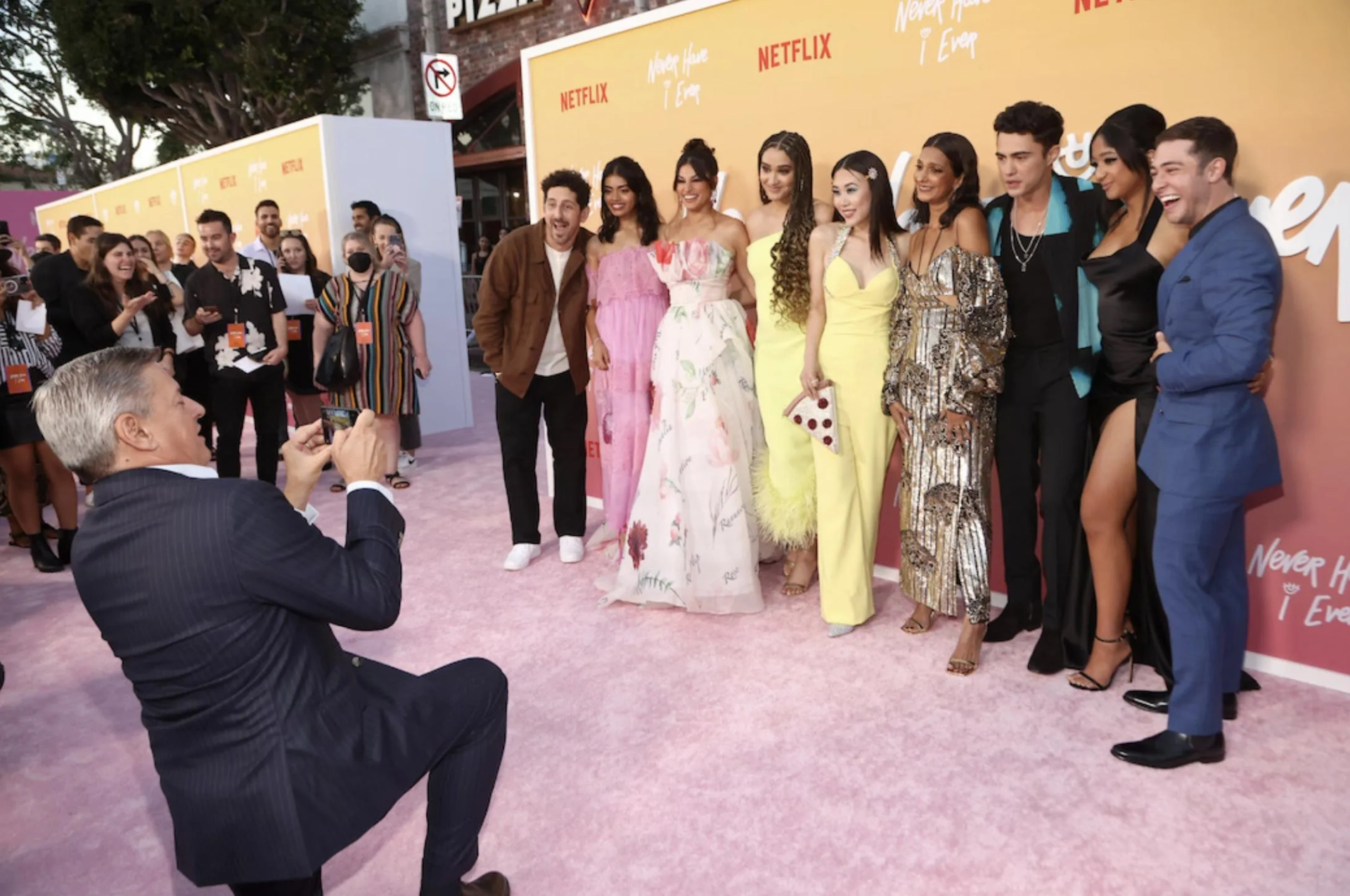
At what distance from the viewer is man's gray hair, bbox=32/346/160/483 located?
1.58m

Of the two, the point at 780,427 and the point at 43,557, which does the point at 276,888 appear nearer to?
the point at 780,427

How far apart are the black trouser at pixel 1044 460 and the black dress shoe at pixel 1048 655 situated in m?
0.03

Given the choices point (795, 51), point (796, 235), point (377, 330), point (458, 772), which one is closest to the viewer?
point (458, 772)

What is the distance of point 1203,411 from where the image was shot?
8.02ft

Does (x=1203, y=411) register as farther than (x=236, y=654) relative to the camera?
Yes

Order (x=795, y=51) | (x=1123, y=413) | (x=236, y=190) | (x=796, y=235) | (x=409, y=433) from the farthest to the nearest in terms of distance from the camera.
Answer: (x=236, y=190)
(x=409, y=433)
(x=795, y=51)
(x=796, y=235)
(x=1123, y=413)

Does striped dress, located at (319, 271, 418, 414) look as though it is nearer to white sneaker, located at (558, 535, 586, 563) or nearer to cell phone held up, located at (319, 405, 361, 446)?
white sneaker, located at (558, 535, 586, 563)

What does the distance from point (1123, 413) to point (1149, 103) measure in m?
1.08

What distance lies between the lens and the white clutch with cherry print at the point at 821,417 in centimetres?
341

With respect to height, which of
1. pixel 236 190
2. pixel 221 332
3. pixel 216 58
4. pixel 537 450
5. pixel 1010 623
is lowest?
pixel 1010 623

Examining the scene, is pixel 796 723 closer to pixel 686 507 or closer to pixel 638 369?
pixel 686 507

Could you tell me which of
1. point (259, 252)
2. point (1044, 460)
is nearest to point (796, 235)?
point (1044, 460)

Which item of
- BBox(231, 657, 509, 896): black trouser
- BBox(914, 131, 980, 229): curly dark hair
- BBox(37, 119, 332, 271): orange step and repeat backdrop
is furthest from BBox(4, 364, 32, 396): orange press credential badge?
BBox(914, 131, 980, 229): curly dark hair

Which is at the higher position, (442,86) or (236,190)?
(442,86)
